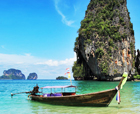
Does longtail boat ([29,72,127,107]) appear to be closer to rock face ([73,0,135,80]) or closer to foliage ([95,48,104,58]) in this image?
rock face ([73,0,135,80])

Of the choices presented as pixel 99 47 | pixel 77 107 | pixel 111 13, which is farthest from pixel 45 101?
pixel 111 13

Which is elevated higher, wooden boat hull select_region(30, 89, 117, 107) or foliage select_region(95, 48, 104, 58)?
foliage select_region(95, 48, 104, 58)

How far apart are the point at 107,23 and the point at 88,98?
1870 inches

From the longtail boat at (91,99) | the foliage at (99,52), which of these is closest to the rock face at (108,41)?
the foliage at (99,52)

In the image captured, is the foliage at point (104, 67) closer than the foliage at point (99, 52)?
Yes

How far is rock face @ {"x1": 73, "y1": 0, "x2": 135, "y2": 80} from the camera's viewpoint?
5184cm

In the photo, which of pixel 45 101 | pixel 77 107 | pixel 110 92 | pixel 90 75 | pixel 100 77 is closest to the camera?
pixel 110 92

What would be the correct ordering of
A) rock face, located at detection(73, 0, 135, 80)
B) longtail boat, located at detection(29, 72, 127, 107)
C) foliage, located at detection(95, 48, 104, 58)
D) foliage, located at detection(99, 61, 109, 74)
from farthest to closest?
rock face, located at detection(73, 0, 135, 80), foliage, located at detection(95, 48, 104, 58), foliage, located at detection(99, 61, 109, 74), longtail boat, located at detection(29, 72, 127, 107)

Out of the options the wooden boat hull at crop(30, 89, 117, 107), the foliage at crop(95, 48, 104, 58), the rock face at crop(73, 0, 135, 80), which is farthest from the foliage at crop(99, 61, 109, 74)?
the wooden boat hull at crop(30, 89, 117, 107)

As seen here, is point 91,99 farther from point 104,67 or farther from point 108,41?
point 108,41

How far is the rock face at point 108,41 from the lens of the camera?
170 feet

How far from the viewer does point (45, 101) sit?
1368 centimetres

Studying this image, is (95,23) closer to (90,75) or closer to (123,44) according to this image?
(123,44)

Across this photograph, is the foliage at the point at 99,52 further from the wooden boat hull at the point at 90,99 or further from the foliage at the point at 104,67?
the wooden boat hull at the point at 90,99
